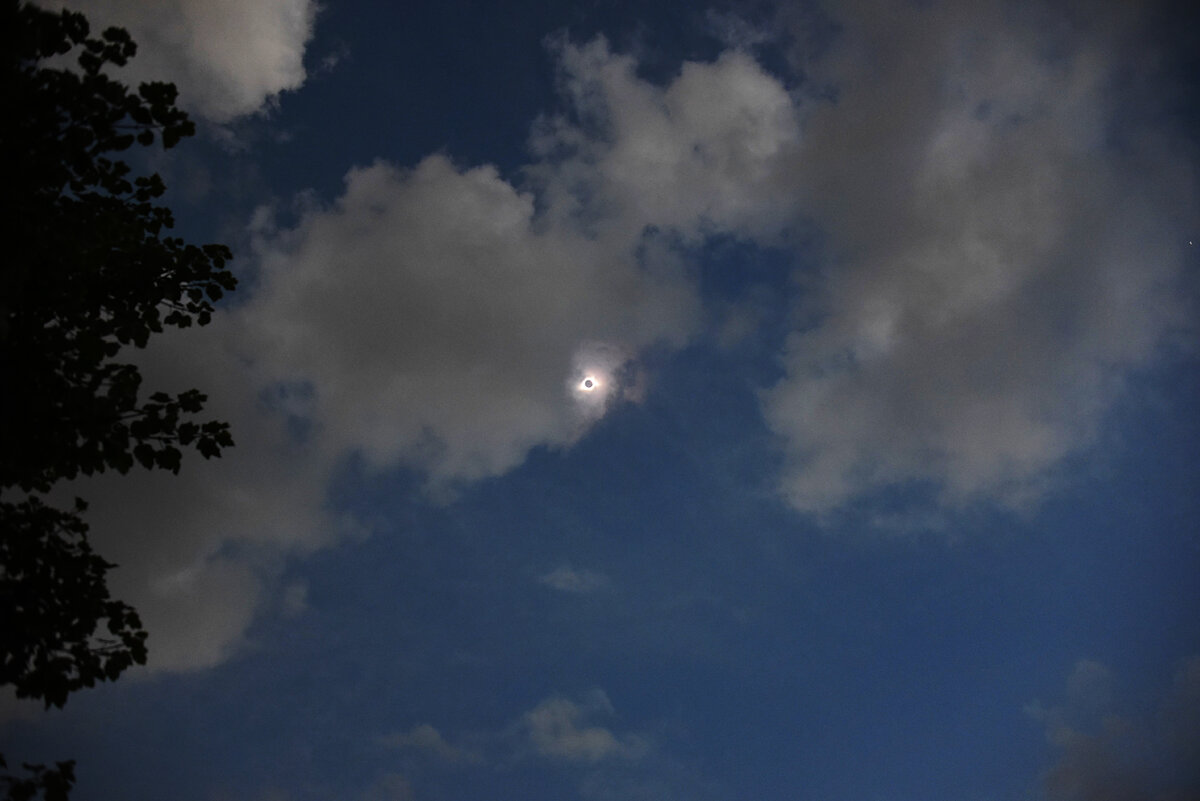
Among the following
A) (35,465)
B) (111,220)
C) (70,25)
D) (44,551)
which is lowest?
(44,551)

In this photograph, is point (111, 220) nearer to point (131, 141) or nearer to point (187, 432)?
point (131, 141)

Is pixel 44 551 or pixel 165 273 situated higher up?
pixel 165 273

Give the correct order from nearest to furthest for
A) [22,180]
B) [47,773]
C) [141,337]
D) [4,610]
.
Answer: [47,773] < [4,610] < [22,180] < [141,337]

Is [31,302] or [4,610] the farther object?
[31,302]

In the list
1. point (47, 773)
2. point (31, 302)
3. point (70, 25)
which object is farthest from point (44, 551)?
point (70, 25)

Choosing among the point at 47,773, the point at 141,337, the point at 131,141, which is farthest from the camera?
the point at 141,337

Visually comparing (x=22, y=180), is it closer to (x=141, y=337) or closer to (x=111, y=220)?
(x=111, y=220)

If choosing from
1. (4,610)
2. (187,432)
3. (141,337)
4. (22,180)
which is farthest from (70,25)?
(4,610)

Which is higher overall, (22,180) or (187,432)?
(22,180)

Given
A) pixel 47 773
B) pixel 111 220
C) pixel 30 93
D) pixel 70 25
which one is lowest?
pixel 47 773

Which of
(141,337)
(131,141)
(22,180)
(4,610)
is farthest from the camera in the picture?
(141,337)
